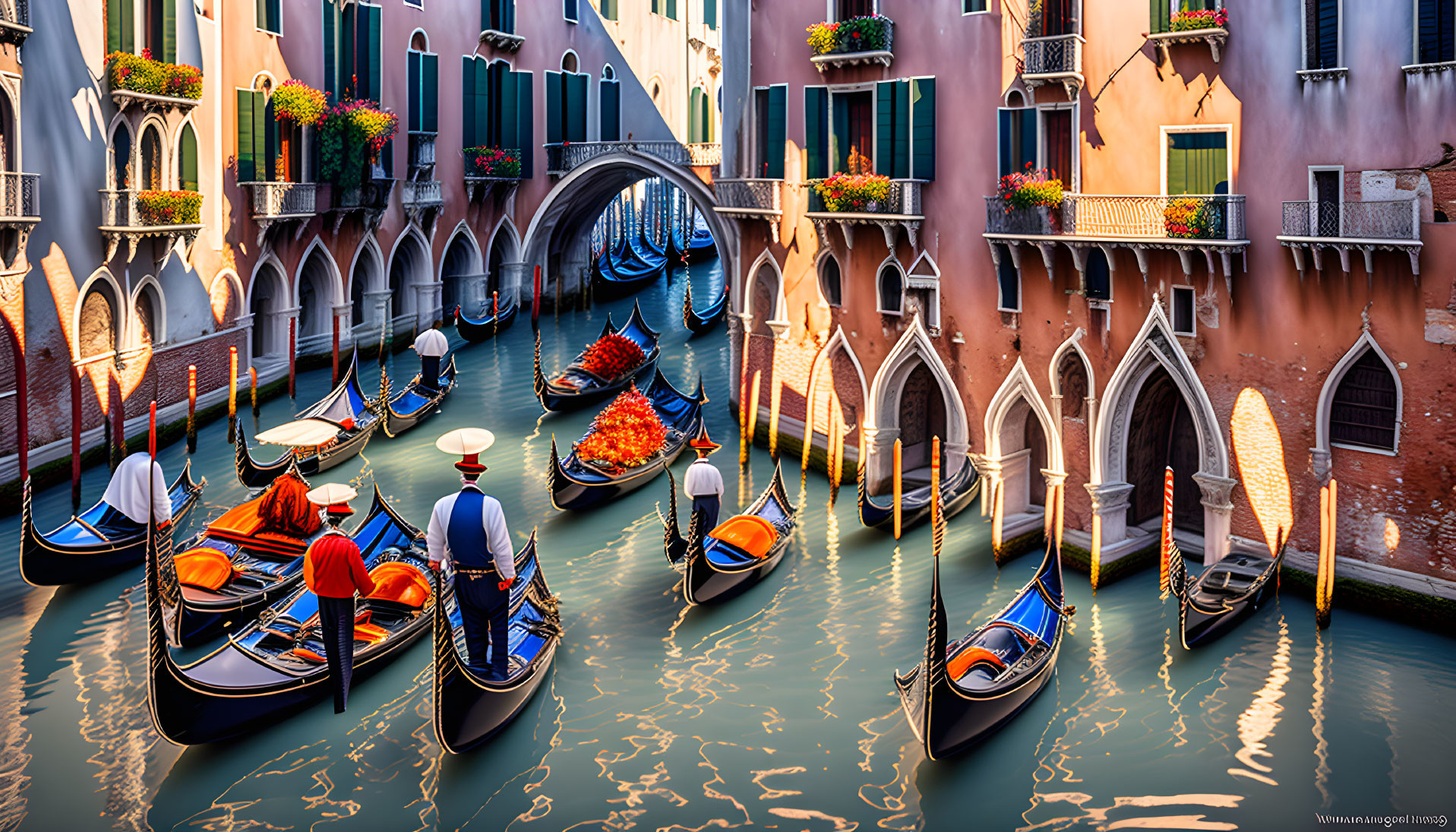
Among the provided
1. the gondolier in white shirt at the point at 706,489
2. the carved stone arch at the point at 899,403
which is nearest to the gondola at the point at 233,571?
the gondolier in white shirt at the point at 706,489

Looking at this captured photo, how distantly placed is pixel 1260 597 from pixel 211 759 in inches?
299

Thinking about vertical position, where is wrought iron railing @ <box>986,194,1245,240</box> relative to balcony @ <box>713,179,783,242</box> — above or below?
below

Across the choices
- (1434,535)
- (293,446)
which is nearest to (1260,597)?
(1434,535)

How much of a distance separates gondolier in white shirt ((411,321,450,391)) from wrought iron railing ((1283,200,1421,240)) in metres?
10.5

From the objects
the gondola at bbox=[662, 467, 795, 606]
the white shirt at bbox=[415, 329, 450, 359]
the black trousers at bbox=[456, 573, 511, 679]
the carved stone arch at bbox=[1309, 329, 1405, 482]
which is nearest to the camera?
the black trousers at bbox=[456, 573, 511, 679]

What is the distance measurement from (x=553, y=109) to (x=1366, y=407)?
50.2ft

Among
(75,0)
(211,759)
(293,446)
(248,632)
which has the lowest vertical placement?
(211,759)

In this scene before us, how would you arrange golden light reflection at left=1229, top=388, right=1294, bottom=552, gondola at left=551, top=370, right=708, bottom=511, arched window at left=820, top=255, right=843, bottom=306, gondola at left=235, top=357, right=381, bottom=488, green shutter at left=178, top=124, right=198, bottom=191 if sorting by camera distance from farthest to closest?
green shutter at left=178, top=124, right=198, bottom=191 → arched window at left=820, top=255, right=843, bottom=306 → gondola at left=235, top=357, right=381, bottom=488 → gondola at left=551, top=370, right=708, bottom=511 → golden light reflection at left=1229, top=388, right=1294, bottom=552

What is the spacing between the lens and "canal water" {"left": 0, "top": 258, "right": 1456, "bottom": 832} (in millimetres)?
7680

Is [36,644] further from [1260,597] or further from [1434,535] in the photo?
[1434,535]

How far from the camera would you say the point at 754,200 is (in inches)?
580

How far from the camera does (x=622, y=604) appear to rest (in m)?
11.0

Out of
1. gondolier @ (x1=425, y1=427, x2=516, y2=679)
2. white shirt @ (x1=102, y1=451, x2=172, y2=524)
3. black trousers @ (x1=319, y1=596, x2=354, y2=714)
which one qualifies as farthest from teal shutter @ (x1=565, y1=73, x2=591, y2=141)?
black trousers @ (x1=319, y1=596, x2=354, y2=714)

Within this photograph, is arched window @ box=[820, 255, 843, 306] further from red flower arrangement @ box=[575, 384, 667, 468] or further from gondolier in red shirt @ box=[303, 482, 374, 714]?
gondolier in red shirt @ box=[303, 482, 374, 714]
